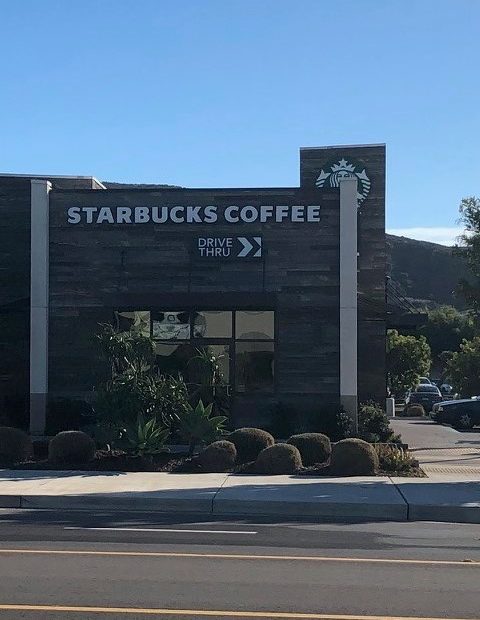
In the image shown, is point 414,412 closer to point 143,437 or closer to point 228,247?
point 228,247

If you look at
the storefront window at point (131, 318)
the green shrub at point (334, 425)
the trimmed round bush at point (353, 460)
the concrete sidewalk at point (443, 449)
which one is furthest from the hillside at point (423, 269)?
the trimmed round bush at point (353, 460)

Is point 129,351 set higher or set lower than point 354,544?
higher

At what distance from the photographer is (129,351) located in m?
16.2

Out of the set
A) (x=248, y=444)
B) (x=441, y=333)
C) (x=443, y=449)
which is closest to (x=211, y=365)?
(x=248, y=444)

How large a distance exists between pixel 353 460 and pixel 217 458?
244 centimetres

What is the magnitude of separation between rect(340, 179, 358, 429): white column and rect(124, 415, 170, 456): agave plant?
6.02m

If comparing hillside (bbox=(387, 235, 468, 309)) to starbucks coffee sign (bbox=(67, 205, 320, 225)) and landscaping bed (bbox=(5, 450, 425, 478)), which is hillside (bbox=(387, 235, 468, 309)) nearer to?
starbucks coffee sign (bbox=(67, 205, 320, 225))

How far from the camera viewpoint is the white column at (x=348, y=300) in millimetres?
19844

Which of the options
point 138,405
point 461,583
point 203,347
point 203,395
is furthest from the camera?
point 203,347

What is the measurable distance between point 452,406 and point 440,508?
18744mm

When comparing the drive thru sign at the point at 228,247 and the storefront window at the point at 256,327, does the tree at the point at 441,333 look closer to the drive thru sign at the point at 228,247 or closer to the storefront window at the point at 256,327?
the storefront window at the point at 256,327

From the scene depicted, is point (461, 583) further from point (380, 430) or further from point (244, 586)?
point (380, 430)

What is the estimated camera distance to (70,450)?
50.1 ft

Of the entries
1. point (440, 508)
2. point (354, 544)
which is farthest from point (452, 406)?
point (354, 544)
